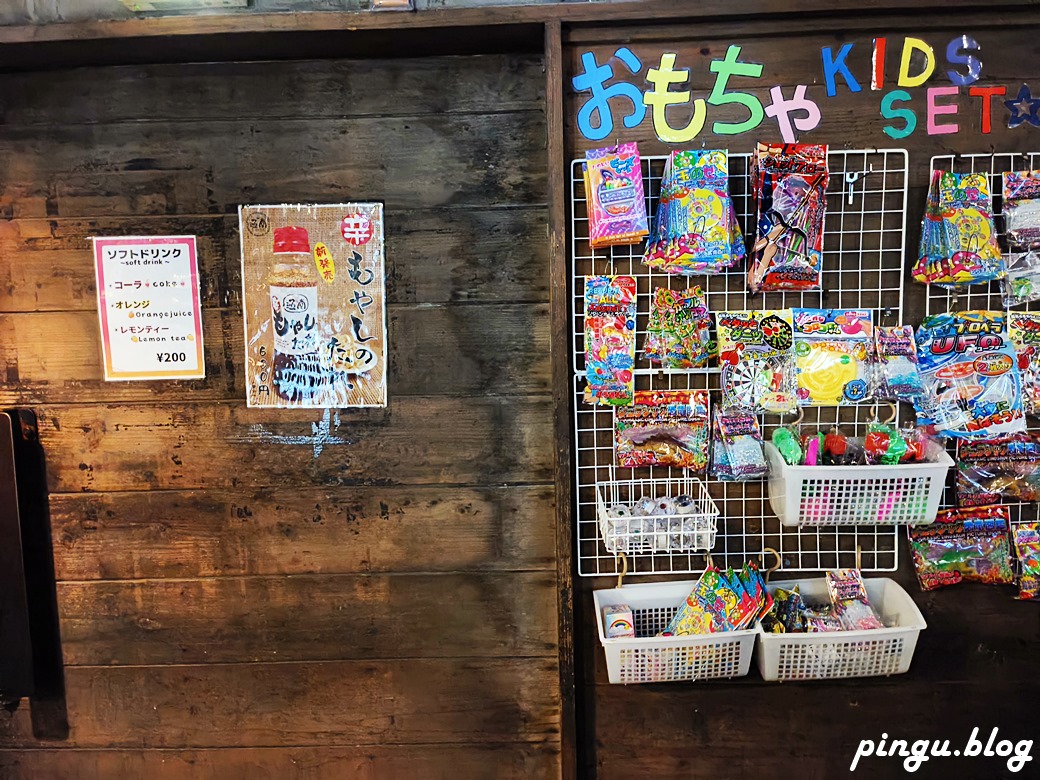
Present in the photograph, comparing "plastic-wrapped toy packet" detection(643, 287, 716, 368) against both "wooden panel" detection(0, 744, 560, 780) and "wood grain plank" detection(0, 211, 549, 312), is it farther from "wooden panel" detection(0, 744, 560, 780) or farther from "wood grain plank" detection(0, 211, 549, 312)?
"wooden panel" detection(0, 744, 560, 780)

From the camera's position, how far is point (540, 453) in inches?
60.6

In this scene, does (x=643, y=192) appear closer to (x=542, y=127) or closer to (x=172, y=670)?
(x=542, y=127)

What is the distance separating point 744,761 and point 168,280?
1851 mm

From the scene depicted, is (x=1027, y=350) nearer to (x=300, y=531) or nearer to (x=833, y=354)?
(x=833, y=354)

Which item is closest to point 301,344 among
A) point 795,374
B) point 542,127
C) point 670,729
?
point 542,127

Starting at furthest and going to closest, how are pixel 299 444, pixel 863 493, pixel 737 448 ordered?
pixel 299 444 → pixel 737 448 → pixel 863 493

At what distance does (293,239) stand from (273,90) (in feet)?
1.16

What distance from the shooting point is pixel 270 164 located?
1482mm

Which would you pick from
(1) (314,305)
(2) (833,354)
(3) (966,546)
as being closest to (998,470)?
(3) (966,546)

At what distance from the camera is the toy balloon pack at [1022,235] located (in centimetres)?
138

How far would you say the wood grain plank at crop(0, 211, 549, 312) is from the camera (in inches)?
58.7

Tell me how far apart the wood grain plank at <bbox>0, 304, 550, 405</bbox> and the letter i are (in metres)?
0.89

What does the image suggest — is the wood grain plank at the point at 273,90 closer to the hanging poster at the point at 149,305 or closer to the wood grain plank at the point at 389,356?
the hanging poster at the point at 149,305

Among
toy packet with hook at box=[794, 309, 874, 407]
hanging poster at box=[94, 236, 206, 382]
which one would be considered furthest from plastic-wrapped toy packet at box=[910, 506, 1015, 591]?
hanging poster at box=[94, 236, 206, 382]
